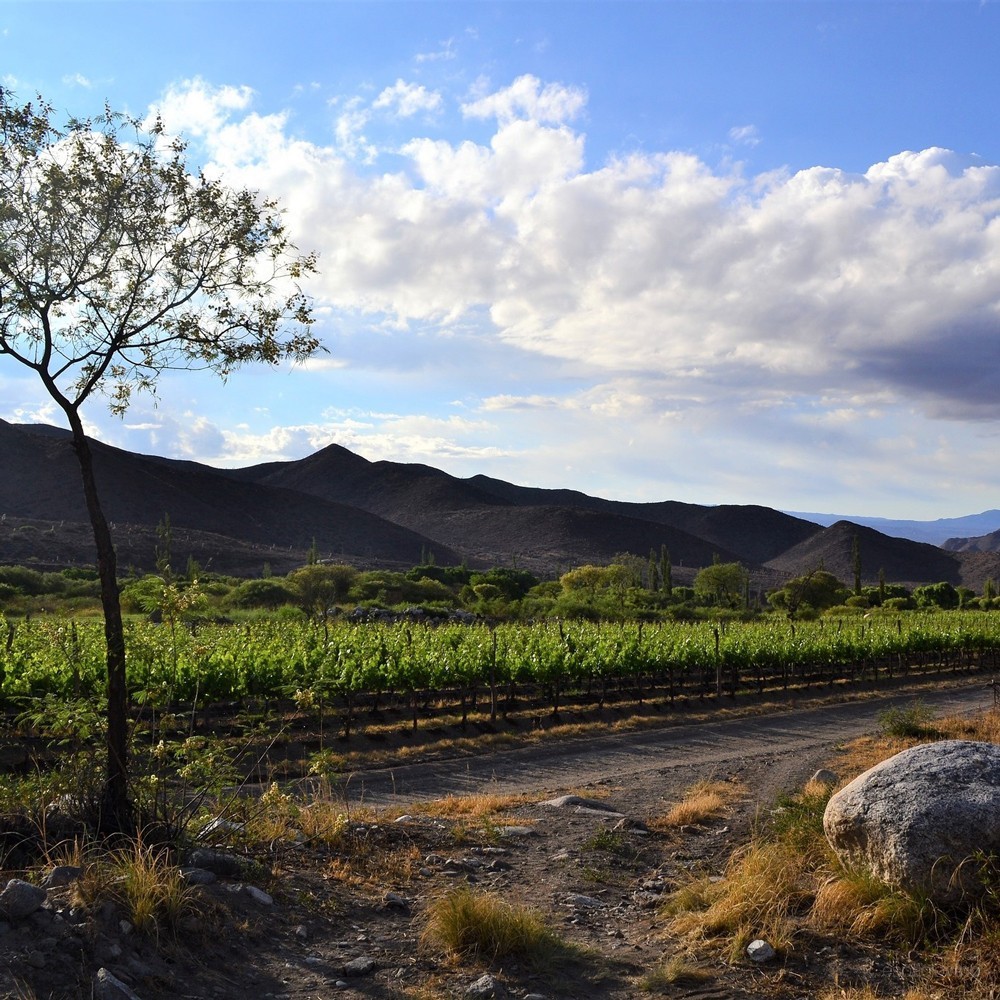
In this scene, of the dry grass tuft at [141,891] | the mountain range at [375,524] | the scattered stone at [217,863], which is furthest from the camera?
the mountain range at [375,524]

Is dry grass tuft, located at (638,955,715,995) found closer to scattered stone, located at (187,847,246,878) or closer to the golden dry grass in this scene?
scattered stone, located at (187,847,246,878)

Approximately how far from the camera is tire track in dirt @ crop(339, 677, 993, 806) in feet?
43.2

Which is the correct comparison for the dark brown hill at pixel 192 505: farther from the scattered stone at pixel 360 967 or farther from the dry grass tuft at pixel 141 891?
the scattered stone at pixel 360 967

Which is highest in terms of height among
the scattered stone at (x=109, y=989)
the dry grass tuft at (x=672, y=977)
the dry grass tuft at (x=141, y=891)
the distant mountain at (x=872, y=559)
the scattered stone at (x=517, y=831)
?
the distant mountain at (x=872, y=559)

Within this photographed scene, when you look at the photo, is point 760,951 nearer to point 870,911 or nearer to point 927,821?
point 870,911

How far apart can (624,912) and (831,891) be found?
4.87ft

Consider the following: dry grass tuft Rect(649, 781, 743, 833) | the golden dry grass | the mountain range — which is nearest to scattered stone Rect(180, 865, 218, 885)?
the golden dry grass

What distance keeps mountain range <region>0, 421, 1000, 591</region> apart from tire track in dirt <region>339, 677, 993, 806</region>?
47942mm

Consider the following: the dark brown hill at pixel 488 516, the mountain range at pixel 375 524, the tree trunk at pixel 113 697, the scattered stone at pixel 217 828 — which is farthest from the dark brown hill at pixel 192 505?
the tree trunk at pixel 113 697

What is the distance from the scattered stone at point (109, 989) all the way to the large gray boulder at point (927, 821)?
4.76 m

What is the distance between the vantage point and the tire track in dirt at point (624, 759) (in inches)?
518

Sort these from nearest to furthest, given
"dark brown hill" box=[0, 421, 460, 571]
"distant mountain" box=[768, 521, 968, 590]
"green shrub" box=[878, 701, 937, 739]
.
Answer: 1. "green shrub" box=[878, 701, 937, 739]
2. "dark brown hill" box=[0, 421, 460, 571]
3. "distant mountain" box=[768, 521, 968, 590]

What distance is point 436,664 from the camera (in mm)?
17953

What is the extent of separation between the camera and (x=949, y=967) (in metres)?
5.54
